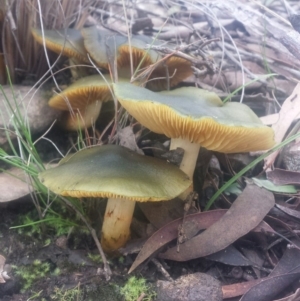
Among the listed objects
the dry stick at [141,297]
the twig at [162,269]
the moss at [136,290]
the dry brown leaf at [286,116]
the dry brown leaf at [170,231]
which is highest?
the dry brown leaf at [286,116]

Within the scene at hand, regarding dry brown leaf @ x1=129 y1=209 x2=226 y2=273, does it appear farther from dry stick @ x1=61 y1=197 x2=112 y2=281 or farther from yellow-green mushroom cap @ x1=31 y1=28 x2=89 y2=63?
yellow-green mushroom cap @ x1=31 y1=28 x2=89 y2=63

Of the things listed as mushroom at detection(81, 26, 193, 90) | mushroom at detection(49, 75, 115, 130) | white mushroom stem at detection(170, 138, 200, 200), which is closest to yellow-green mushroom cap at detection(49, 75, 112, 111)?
mushroom at detection(49, 75, 115, 130)

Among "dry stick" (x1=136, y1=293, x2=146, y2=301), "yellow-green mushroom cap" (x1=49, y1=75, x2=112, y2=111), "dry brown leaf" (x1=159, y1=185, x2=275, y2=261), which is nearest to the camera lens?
"dry stick" (x1=136, y1=293, x2=146, y2=301)

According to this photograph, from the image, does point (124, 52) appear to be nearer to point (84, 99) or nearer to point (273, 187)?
point (84, 99)

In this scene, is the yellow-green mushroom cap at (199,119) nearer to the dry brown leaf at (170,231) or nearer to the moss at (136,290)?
the dry brown leaf at (170,231)

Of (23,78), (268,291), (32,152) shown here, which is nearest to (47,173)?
(32,152)

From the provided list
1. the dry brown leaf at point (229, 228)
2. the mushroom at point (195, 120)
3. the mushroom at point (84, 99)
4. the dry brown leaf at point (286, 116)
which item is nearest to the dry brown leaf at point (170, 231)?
the dry brown leaf at point (229, 228)

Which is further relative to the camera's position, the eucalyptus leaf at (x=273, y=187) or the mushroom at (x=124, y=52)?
the mushroom at (x=124, y=52)
